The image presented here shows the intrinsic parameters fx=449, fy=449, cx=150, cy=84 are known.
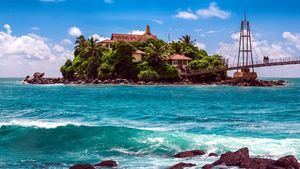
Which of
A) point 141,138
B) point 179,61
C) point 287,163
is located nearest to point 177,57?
point 179,61

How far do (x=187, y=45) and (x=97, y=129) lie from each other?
9061cm

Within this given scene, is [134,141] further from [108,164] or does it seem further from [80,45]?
[80,45]

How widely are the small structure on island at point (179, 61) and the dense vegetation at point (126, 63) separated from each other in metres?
1.58

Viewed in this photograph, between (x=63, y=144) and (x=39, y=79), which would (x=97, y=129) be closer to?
(x=63, y=144)

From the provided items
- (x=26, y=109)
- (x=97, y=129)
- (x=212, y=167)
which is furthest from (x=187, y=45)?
(x=212, y=167)

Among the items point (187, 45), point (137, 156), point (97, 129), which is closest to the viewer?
point (137, 156)

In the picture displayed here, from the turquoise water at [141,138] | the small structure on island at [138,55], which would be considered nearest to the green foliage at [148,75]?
the small structure on island at [138,55]

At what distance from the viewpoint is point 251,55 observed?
95.4 m

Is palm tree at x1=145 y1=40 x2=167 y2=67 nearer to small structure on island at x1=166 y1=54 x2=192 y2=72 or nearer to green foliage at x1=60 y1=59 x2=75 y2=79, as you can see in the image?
small structure on island at x1=166 y1=54 x2=192 y2=72

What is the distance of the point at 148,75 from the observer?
94250mm

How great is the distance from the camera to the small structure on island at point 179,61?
332ft

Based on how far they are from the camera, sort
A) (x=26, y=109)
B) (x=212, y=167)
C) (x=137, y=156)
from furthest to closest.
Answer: (x=26, y=109) < (x=137, y=156) < (x=212, y=167)

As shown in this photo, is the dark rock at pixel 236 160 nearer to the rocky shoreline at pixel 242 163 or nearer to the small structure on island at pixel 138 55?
the rocky shoreline at pixel 242 163

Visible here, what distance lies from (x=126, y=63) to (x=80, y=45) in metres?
18.1
